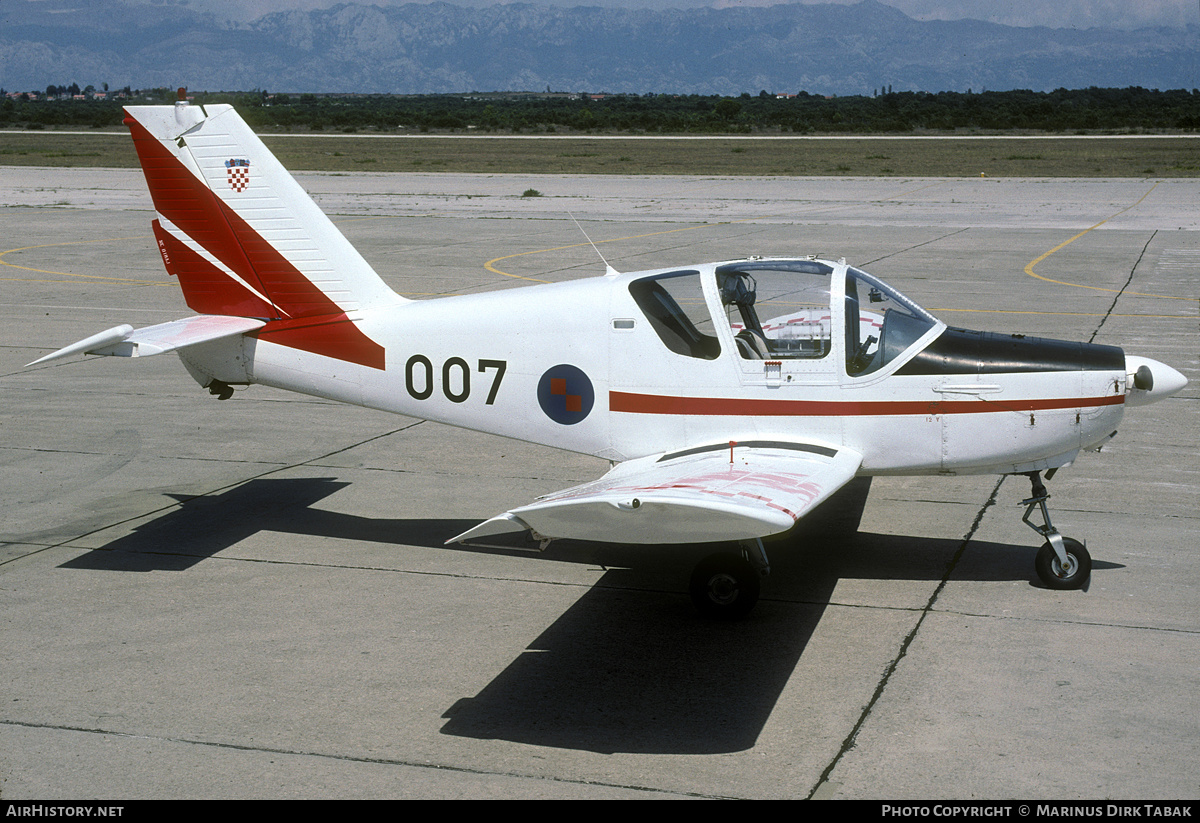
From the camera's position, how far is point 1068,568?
867 centimetres

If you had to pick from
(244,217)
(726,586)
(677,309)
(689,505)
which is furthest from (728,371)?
(244,217)

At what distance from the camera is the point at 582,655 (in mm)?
7684

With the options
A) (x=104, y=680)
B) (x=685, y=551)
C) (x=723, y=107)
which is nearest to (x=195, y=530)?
(x=104, y=680)

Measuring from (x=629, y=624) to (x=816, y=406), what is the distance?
2164mm

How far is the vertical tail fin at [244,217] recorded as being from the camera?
999 centimetres

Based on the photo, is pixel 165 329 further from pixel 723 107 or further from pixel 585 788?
pixel 723 107

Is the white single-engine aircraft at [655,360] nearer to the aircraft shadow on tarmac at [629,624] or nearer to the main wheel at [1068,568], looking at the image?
the main wheel at [1068,568]

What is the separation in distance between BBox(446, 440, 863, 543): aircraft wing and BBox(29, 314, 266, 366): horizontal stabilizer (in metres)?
3.58

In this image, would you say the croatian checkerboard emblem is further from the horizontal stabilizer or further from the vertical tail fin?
the horizontal stabilizer

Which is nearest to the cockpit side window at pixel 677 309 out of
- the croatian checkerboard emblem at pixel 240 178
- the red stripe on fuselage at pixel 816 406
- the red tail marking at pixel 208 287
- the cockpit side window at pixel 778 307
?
the cockpit side window at pixel 778 307

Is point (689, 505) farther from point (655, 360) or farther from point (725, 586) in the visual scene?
point (655, 360)

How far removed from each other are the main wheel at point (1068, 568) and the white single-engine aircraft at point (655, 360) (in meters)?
0.02
